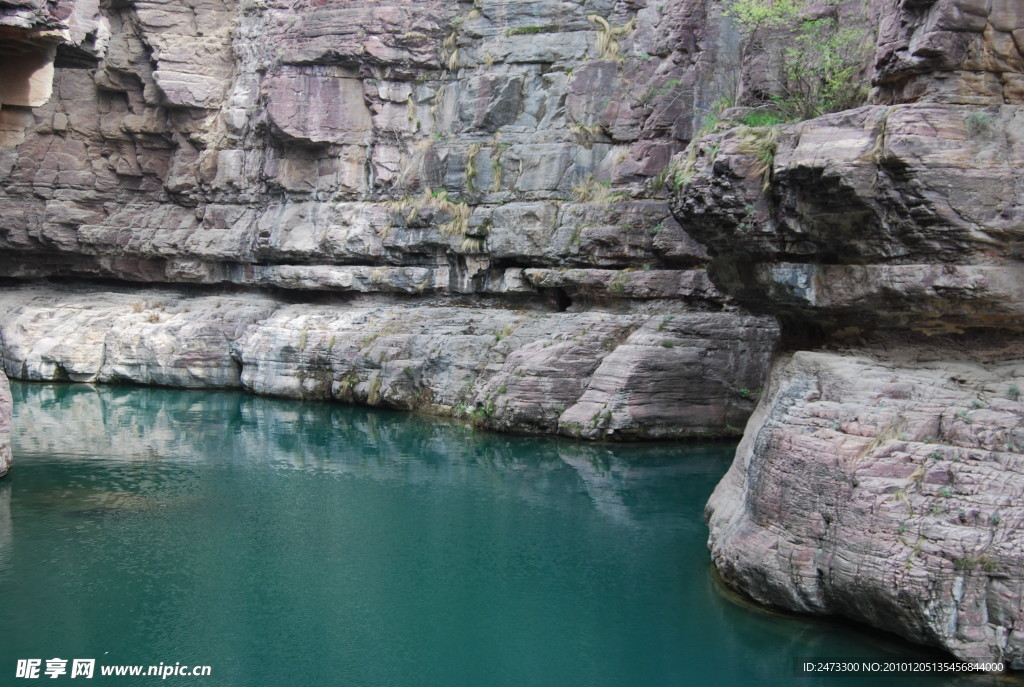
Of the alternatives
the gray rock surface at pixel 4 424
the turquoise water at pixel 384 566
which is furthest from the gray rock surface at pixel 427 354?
the gray rock surface at pixel 4 424

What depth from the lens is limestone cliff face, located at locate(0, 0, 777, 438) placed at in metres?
22.2

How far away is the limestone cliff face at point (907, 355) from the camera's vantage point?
30.2 ft

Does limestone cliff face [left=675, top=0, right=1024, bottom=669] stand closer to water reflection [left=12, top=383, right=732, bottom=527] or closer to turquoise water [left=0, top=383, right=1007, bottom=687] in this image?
turquoise water [left=0, top=383, right=1007, bottom=687]

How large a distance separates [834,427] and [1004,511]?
6.53ft

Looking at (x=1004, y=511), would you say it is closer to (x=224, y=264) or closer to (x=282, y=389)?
(x=282, y=389)

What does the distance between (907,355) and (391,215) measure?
1983 cm

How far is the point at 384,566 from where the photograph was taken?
13.3 metres

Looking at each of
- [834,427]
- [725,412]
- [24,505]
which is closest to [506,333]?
[725,412]

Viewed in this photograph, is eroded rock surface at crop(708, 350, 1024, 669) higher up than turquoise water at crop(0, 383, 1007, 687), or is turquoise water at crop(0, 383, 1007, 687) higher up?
eroded rock surface at crop(708, 350, 1024, 669)

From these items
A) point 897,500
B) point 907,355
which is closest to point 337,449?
point 907,355

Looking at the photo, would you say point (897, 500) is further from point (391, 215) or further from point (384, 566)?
point (391, 215)

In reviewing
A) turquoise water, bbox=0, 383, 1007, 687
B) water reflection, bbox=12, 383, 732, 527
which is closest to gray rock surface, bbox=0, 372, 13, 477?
turquoise water, bbox=0, 383, 1007, 687

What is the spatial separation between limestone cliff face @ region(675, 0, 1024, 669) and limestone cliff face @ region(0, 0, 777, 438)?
8991mm

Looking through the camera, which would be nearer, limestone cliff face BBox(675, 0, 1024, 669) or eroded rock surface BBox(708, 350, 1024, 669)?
eroded rock surface BBox(708, 350, 1024, 669)
